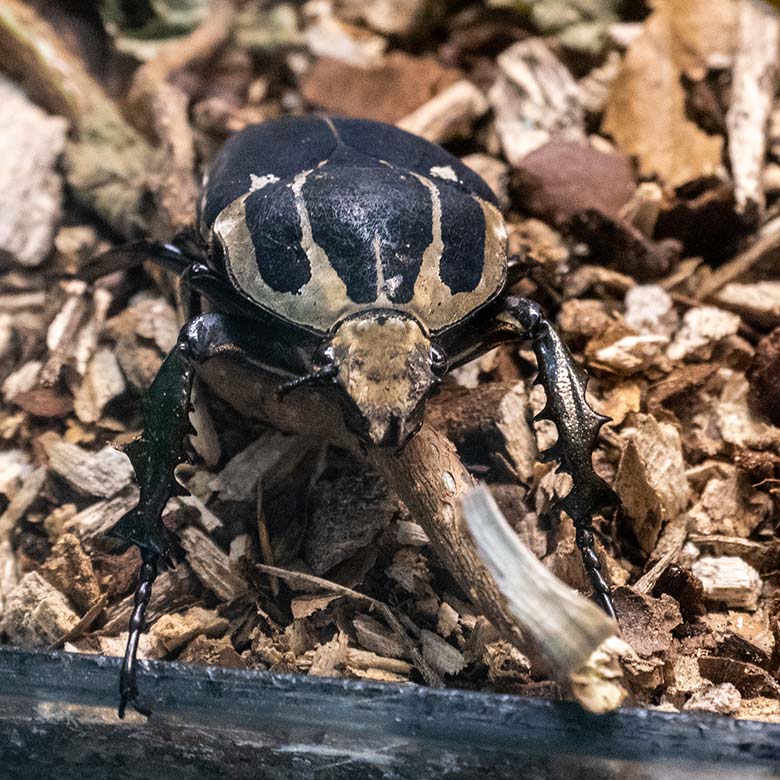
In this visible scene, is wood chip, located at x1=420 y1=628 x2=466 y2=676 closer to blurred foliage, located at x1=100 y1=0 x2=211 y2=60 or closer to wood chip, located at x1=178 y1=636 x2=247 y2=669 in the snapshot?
wood chip, located at x1=178 y1=636 x2=247 y2=669

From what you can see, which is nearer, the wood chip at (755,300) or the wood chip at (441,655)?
the wood chip at (441,655)

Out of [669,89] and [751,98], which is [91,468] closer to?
[669,89]

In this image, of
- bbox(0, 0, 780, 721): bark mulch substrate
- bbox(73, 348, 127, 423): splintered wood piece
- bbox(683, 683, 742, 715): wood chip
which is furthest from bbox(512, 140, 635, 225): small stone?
bbox(683, 683, 742, 715): wood chip

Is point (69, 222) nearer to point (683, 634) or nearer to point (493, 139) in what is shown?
point (493, 139)

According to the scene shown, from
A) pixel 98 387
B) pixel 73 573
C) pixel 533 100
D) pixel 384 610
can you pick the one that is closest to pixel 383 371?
pixel 384 610

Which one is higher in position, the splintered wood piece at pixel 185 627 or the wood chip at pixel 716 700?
the wood chip at pixel 716 700

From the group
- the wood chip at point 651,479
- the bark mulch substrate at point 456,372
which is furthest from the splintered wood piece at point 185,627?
the wood chip at point 651,479

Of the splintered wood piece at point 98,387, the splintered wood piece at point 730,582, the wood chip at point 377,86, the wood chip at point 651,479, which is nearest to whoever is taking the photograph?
the splintered wood piece at point 730,582

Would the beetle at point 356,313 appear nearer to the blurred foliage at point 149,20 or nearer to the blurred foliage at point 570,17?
the blurred foliage at point 570,17
